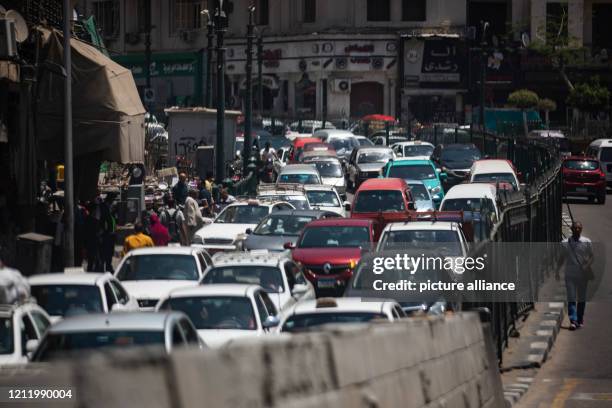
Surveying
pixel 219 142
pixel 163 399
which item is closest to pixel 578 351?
pixel 163 399

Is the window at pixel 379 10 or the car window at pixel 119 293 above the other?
the window at pixel 379 10

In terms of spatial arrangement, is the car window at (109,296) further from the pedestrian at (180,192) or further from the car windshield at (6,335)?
the pedestrian at (180,192)

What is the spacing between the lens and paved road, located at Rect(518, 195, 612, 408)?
14664mm

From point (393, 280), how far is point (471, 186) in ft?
46.6

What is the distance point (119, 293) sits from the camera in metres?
16.1

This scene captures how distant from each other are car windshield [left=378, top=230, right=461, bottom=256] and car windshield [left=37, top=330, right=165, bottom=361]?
10050mm

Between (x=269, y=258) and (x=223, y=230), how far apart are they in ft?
28.8

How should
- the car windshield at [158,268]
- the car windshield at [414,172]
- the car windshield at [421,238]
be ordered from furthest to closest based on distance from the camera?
A: the car windshield at [414,172] < the car windshield at [421,238] < the car windshield at [158,268]

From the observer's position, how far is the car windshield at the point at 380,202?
102 ft

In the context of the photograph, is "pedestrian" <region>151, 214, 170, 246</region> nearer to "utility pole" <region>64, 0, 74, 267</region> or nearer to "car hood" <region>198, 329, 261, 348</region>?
"utility pole" <region>64, 0, 74, 267</region>

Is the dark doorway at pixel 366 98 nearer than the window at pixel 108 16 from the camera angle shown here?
Yes

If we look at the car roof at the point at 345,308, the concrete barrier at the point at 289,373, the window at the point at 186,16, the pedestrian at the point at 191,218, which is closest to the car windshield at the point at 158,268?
the car roof at the point at 345,308

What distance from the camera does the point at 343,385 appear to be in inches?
199

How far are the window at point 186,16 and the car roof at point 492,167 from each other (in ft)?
154
